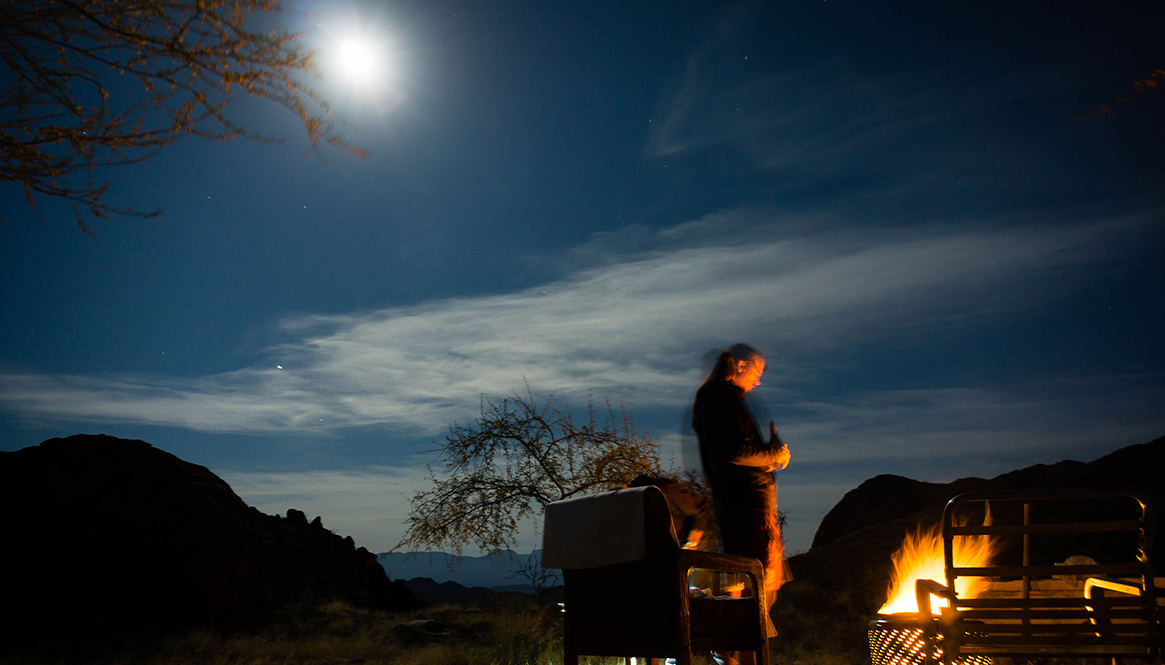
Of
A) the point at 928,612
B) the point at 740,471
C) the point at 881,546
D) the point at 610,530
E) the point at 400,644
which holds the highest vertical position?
the point at 740,471

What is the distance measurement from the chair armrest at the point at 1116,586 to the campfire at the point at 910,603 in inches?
17.9

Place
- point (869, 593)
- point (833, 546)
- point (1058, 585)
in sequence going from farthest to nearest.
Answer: point (833, 546) → point (869, 593) → point (1058, 585)

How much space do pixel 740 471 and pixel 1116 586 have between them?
1.55m

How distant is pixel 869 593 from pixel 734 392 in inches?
359

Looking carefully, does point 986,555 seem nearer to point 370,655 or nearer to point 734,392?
point 734,392

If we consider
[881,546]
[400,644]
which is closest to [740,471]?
[400,644]

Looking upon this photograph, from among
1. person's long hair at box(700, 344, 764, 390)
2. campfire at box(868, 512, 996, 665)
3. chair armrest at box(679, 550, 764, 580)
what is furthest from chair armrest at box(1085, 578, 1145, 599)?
person's long hair at box(700, 344, 764, 390)

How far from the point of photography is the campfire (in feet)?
8.29

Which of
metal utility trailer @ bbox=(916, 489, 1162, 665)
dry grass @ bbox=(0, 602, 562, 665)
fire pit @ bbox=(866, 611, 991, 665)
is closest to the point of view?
metal utility trailer @ bbox=(916, 489, 1162, 665)

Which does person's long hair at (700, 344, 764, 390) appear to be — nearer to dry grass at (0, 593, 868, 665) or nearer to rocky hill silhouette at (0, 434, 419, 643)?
dry grass at (0, 593, 868, 665)

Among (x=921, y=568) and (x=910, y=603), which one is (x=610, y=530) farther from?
(x=921, y=568)

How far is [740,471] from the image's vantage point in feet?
11.1

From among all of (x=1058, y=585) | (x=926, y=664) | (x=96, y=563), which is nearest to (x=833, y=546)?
(x=1058, y=585)

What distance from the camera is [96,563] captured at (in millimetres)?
9250
